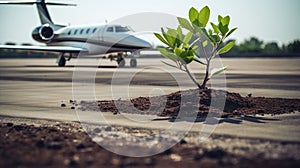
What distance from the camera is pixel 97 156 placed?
5.63 m

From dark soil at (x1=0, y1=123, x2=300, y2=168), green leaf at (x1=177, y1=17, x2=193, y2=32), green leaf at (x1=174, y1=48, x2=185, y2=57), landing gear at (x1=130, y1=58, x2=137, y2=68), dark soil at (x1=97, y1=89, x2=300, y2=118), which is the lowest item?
dark soil at (x1=0, y1=123, x2=300, y2=168)

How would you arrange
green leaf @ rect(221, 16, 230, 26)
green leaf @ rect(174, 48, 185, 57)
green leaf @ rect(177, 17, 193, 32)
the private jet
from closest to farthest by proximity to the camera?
green leaf @ rect(174, 48, 185, 57), green leaf @ rect(221, 16, 230, 26), green leaf @ rect(177, 17, 193, 32), the private jet

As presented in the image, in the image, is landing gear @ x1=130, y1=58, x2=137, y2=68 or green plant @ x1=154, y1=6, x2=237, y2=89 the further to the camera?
landing gear @ x1=130, y1=58, x2=137, y2=68

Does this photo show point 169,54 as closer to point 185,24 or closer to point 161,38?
point 161,38

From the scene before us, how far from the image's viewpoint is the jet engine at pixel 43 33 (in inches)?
1642

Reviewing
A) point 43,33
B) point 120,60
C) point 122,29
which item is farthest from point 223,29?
point 43,33

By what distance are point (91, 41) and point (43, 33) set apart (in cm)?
642

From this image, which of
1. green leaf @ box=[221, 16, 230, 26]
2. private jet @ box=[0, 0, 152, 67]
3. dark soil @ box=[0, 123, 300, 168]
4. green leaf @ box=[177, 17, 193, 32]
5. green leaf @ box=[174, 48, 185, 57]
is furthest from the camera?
private jet @ box=[0, 0, 152, 67]

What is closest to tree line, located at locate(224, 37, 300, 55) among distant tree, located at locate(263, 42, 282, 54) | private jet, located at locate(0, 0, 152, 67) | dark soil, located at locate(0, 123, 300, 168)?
distant tree, located at locate(263, 42, 282, 54)

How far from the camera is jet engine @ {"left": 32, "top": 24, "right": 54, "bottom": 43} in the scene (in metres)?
41.7

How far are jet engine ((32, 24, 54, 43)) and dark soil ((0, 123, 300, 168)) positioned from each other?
117 feet

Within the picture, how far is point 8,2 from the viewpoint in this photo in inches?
1866

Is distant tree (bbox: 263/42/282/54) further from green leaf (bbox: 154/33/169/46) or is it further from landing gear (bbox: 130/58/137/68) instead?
green leaf (bbox: 154/33/169/46)

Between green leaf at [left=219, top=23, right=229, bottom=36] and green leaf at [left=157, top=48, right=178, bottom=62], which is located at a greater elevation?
green leaf at [left=219, top=23, right=229, bottom=36]
